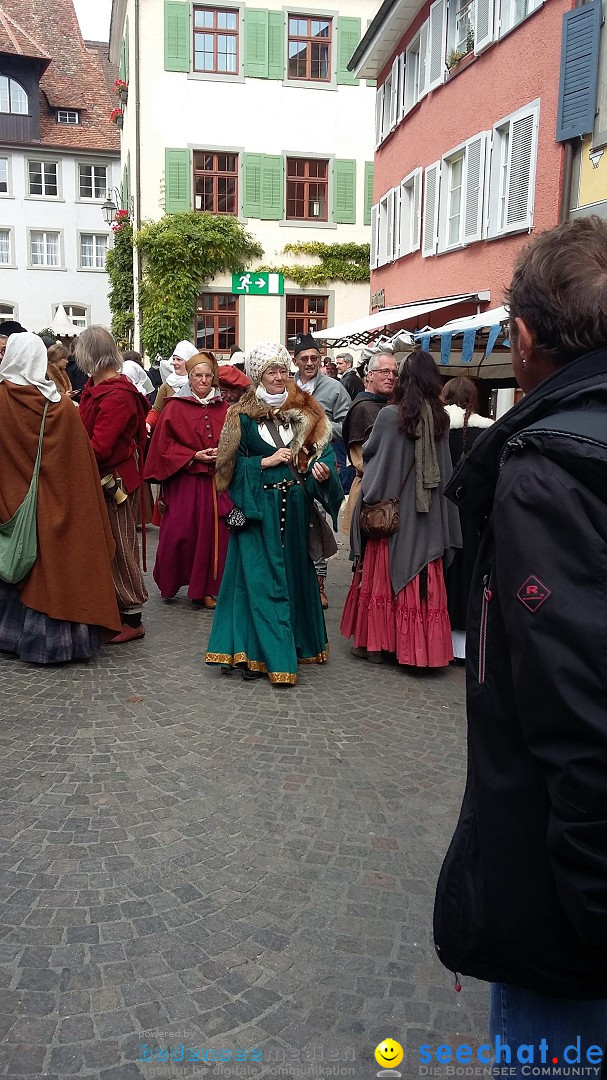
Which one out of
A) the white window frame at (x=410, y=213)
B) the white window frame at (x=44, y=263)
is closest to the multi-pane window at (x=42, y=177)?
the white window frame at (x=44, y=263)

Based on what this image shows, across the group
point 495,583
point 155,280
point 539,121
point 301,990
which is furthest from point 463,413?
point 155,280

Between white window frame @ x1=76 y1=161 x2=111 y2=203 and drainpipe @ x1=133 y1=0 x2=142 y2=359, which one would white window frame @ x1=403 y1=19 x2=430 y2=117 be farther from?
white window frame @ x1=76 y1=161 x2=111 y2=203

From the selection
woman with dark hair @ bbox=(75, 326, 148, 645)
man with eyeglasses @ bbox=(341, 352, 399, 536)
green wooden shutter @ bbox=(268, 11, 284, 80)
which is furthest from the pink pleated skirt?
green wooden shutter @ bbox=(268, 11, 284, 80)

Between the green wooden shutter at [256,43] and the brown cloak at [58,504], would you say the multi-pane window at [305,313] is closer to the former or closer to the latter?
the green wooden shutter at [256,43]

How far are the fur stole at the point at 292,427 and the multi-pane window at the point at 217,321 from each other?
19.6 meters

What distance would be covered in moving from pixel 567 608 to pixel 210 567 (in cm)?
618

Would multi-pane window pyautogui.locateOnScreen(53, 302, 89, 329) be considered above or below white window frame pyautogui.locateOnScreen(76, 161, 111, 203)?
below

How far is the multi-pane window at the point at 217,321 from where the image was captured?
2447cm

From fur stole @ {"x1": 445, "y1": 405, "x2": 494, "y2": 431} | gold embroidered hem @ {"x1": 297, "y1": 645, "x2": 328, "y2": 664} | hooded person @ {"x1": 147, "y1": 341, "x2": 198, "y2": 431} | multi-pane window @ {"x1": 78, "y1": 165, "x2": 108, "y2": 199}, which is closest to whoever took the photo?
gold embroidered hem @ {"x1": 297, "y1": 645, "x2": 328, "y2": 664}

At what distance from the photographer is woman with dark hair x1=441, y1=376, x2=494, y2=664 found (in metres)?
6.03

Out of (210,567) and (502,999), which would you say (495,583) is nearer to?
(502,999)

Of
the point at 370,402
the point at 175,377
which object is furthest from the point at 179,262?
the point at 370,402

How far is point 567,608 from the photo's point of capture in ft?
4.31

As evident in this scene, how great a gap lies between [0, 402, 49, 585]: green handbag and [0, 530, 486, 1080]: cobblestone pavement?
0.66 meters
